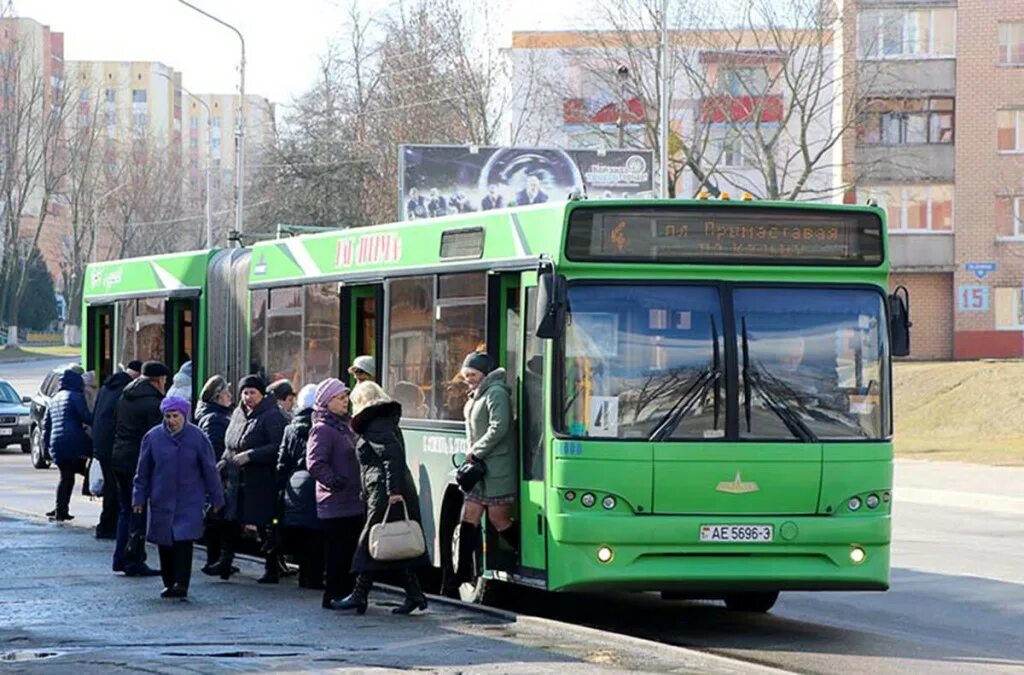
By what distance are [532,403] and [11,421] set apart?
1110 inches

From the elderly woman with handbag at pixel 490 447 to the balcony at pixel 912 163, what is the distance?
177 ft

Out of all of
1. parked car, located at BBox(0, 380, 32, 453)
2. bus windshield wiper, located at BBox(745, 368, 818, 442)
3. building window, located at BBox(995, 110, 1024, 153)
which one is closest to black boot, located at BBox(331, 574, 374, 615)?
bus windshield wiper, located at BBox(745, 368, 818, 442)

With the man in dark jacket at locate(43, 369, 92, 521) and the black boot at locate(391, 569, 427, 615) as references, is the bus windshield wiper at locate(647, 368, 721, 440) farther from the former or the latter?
the man in dark jacket at locate(43, 369, 92, 521)

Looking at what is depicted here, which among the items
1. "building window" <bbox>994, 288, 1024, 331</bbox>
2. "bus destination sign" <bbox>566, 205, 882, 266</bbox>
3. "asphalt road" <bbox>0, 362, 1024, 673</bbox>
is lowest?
"asphalt road" <bbox>0, 362, 1024, 673</bbox>

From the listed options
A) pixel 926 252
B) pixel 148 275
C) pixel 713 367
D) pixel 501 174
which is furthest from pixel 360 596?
pixel 926 252

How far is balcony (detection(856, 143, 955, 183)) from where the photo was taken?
66125 millimetres

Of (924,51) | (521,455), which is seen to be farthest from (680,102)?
(521,455)

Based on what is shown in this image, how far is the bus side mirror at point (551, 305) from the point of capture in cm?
1220

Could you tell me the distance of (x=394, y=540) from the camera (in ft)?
42.4

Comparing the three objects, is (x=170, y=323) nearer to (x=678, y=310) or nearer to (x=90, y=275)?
(x=90, y=275)

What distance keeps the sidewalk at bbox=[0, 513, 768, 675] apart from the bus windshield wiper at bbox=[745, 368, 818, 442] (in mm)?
1779

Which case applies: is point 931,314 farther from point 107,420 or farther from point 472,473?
point 472,473

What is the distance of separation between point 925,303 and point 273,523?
2085 inches

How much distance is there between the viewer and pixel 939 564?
18.3 m
